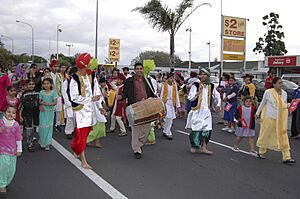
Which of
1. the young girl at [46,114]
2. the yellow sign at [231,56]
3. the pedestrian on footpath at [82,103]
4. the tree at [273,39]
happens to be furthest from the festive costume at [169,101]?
the tree at [273,39]

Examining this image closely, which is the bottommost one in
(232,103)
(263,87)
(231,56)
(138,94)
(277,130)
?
(277,130)

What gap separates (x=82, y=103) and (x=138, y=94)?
1.46 m

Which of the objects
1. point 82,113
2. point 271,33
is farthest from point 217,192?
point 271,33

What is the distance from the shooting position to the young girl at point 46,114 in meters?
7.78

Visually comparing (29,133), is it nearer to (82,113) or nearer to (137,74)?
(82,113)

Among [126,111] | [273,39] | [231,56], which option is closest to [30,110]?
[126,111]

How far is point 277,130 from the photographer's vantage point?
733 cm

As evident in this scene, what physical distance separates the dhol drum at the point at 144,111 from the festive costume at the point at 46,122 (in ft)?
6.03

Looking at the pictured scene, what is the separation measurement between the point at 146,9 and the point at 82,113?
808 inches

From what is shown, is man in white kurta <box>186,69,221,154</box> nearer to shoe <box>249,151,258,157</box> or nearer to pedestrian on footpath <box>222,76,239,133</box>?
shoe <box>249,151,258,157</box>

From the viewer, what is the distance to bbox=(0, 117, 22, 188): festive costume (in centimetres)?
494

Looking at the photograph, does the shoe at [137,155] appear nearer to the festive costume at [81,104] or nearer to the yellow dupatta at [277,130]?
the festive costume at [81,104]

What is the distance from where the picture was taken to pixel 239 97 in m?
11.0

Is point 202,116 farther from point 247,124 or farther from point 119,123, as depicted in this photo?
point 119,123
